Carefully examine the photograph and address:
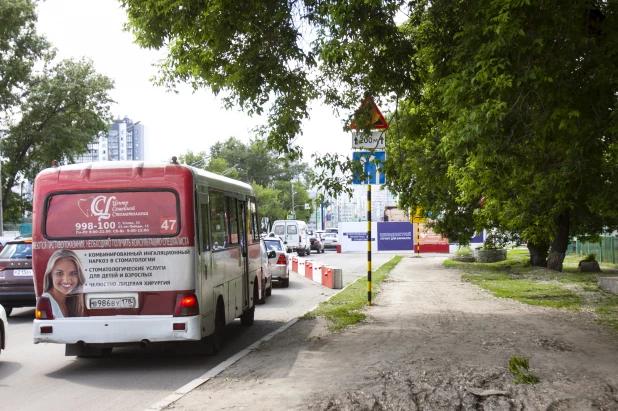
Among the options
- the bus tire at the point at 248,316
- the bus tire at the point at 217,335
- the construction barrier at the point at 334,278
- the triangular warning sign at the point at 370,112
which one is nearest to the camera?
the bus tire at the point at 217,335

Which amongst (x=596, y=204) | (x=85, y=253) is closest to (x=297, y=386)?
(x=85, y=253)

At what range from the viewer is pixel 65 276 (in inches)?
364

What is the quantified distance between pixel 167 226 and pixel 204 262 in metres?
0.76

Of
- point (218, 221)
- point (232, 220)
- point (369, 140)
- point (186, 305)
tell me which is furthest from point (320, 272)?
point (186, 305)

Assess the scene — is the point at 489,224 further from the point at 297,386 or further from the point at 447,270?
the point at 297,386

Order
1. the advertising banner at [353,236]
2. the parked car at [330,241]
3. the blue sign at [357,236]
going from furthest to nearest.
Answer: the parked car at [330,241]
the blue sign at [357,236]
the advertising banner at [353,236]

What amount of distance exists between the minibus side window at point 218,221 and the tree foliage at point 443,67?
216cm

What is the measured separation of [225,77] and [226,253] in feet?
13.4

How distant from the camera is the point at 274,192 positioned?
384 feet

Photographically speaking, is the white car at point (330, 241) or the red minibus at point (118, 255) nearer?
the red minibus at point (118, 255)

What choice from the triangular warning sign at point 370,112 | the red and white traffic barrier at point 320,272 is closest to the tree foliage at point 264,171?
the red and white traffic barrier at point 320,272

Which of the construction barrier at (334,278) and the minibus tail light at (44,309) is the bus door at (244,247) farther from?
the construction barrier at (334,278)

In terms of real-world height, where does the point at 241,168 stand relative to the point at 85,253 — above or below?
above

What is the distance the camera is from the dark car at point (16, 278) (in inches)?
592
